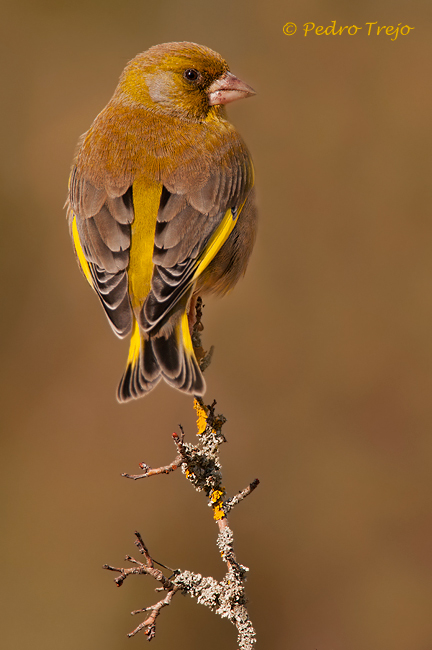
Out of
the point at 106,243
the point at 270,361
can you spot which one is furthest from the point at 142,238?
the point at 270,361

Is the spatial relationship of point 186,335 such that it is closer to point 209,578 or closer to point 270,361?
point 209,578

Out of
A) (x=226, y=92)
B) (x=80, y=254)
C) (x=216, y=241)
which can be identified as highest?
(x=226, y=92)

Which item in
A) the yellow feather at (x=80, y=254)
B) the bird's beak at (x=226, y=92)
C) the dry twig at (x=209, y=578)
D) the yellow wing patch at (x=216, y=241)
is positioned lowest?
the dry twig at (x=209, y=578)

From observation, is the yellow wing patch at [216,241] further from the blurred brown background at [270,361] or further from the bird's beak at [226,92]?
the blurred brown background at [270,361]

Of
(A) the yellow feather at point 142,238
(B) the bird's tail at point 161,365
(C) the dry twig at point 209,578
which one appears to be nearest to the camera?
(C) the dry twig at point 209,578

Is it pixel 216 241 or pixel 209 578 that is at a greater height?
pixel 216 241

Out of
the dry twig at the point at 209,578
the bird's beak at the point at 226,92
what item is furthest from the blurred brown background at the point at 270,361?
the dry twig at the point at 209,578

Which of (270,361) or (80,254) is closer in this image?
(80,254)

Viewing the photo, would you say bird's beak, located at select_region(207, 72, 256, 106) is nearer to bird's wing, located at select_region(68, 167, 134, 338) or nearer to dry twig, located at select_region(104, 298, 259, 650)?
bird's wing, located at select_region(68, 167, 134, 338)
